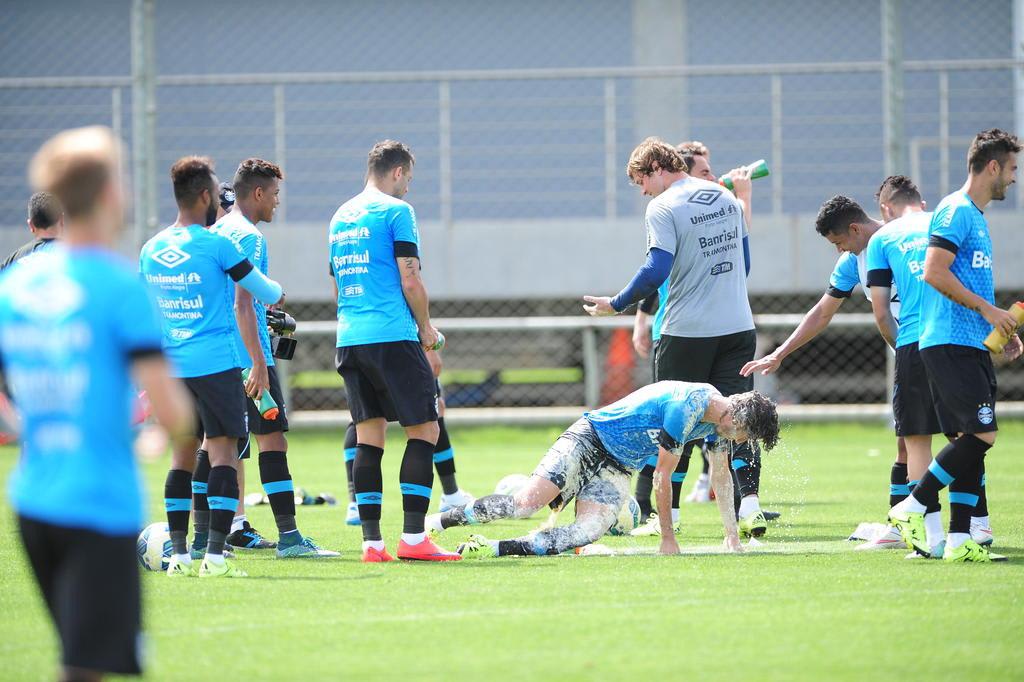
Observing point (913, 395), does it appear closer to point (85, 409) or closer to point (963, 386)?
point (963, 386)

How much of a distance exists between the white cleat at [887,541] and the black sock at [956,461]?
60cm

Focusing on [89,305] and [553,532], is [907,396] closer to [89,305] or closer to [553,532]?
[553,532]

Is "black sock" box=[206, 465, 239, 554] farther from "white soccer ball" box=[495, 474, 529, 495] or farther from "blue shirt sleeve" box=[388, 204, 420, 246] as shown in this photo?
"white soccer ball" box=[495, 474, 529, 495]

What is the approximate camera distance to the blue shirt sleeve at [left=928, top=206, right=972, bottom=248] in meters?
5.99

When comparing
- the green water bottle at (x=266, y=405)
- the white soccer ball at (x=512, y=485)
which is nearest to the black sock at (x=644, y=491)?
the white soccer ball at (x=512, y=485)

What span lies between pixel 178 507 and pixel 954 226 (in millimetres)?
3808

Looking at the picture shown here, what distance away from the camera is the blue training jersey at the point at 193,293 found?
19.3 ft

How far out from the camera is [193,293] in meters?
5.94

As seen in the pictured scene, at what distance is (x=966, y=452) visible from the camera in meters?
6.09

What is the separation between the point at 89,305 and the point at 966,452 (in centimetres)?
440

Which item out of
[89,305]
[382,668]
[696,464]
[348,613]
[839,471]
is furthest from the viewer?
[696,464]

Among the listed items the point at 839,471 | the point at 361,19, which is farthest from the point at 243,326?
the point at 361,19

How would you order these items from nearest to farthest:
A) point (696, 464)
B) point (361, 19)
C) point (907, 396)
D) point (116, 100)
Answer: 1. point (907, 396)
2. point (696, 464)
3. point (116, 100)
4. point (361, 19)

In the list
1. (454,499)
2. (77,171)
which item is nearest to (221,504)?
(454,499)
